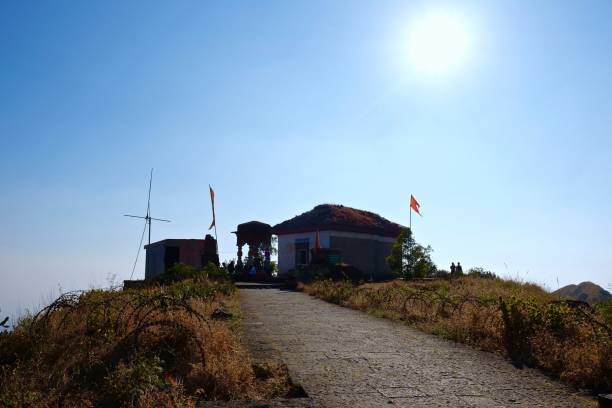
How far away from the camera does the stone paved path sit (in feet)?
16.1

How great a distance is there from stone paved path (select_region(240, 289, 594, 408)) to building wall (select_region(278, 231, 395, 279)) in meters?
21.3

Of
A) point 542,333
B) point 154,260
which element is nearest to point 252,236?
point 154,260

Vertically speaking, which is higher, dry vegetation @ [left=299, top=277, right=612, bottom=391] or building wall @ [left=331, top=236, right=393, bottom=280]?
building wall @ [left=331, top=236, right=393, bottom=280]

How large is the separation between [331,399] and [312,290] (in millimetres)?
13851

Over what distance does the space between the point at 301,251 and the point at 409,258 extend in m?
8.10

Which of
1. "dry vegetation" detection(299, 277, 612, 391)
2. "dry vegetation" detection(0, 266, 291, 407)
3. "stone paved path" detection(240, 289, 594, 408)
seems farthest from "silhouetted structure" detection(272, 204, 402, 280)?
"dry vegetation" detection(0, 266, 291, 407)

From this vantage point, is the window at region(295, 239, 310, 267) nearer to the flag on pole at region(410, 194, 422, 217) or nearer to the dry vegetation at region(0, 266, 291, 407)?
the flag on pole at region(410, 194, 422, 217)

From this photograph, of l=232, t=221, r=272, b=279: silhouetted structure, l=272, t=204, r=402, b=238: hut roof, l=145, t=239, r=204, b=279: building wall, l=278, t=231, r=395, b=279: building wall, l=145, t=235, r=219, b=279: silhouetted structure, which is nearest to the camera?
l=145, t=235, r=219, b=279: silhouetted structure

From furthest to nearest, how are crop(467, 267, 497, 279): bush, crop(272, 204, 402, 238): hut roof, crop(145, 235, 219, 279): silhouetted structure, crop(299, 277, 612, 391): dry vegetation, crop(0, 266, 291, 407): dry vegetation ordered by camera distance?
crop(272, 204, 402, 238): hut roof < crop(145, 235, 219, 279): silhouetted structure < crop(467, 267, 497, 279): bush < crop(299, 277, 612, 391): dry vegetation < crop(0, 266, 291, 407): dry vegetation

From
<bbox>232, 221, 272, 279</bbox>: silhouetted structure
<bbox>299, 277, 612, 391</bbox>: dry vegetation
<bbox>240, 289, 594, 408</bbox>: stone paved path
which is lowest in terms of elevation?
<bbox>240, 289, 594, 408</bbox>: stone paved path

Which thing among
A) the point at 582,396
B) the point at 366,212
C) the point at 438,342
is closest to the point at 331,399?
the point at 582,396

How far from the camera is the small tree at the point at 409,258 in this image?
2667 cm

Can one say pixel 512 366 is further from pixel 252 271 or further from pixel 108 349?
pixel 252 271

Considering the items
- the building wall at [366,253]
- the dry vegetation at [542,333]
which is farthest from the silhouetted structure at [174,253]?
the dry vegetation at [542,333]
